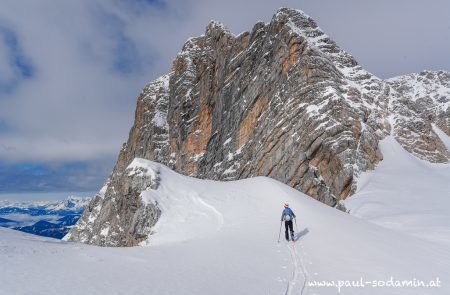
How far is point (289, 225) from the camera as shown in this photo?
1819cm

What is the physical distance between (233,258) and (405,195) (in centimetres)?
3150

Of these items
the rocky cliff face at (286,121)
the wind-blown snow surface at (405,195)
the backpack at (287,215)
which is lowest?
the backpack at (287,215)

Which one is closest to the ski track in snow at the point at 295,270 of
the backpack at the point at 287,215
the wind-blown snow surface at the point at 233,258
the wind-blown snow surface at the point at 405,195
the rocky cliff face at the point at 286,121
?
the wind-blown snow surface at the point at 233,258

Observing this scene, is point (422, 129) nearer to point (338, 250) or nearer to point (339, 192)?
point (339, 192)

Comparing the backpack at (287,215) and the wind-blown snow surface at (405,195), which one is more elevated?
the wind-blown snow surface at (405,195)

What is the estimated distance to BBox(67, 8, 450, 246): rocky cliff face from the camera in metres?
44.5

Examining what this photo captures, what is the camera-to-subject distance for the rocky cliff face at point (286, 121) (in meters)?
44.5

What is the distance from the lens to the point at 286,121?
5403 cm

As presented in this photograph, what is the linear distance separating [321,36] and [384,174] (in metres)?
29.9

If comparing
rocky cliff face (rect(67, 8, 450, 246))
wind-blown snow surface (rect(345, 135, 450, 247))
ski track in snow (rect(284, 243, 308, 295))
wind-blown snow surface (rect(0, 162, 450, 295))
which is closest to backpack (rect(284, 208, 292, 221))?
wind-blown snow surface (rect(0, 162, 450, 295))

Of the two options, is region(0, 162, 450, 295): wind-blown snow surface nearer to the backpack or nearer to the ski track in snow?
the ski track in snow

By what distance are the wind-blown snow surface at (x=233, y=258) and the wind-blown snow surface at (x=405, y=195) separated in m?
6.04

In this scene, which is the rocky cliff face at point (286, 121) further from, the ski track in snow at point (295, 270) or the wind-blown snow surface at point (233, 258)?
the ski track in snow at point (295, 270)

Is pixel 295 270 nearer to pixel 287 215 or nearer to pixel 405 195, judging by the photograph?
pixel 287 215
